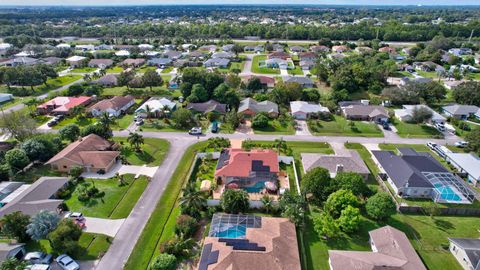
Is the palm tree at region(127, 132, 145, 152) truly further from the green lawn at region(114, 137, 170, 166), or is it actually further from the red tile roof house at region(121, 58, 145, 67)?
the red tile roof house at region(121, 58, 145, 67)

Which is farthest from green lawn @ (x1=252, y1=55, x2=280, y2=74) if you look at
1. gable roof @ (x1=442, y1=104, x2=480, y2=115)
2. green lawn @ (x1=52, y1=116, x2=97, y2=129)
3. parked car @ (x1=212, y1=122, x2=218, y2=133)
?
green lawn @ (x1=52, y1=116, x2=97, y2=129)

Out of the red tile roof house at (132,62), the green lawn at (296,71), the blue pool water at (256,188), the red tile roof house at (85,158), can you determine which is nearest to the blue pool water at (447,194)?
the blue pool water at (256,188)

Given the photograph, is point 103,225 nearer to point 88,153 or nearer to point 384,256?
point 88,153

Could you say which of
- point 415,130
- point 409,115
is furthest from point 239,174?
point 409,115

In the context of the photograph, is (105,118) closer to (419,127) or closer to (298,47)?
(419,127)

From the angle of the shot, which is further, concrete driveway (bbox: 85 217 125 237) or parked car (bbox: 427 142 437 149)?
parked car (bbox: 427 142 437 149)

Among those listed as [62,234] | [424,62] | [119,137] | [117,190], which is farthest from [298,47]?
[62,234]
